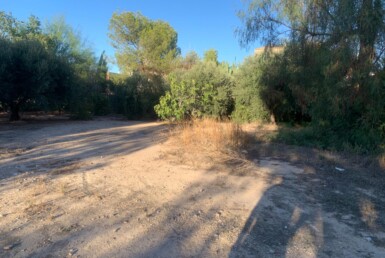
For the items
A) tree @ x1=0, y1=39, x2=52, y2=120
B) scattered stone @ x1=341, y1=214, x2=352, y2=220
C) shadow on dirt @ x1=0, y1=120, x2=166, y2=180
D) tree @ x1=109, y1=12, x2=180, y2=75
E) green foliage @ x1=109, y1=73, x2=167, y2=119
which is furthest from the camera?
tree @ x1=109, y1=12, x2=180, y2=75

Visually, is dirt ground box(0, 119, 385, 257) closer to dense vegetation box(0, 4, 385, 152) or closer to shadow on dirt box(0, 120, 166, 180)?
shadow on dirt box(0, 120, 166, 180)

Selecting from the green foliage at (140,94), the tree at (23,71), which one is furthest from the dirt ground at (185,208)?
the green foliage at (140,94)

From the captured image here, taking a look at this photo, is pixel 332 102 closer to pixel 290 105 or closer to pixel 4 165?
pixel 290 105

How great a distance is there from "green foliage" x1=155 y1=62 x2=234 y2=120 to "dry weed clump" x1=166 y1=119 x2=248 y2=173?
6.70m

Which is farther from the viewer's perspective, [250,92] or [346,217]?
[250,92]

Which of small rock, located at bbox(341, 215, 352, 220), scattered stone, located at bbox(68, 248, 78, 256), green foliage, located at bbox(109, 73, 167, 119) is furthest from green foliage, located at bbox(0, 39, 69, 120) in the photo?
small rock, located at bbox(341, 215, 352, 220)

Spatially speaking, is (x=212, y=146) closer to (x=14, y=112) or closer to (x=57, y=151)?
(x=57, y=151)

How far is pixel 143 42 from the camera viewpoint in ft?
100

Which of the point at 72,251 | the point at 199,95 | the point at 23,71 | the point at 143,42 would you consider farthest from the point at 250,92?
the point at 143,42

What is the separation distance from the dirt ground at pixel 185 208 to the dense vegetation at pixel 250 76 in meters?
2.33

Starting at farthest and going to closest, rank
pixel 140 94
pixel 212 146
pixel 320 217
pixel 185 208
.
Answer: pixel 140 94 → pixel 212 146 → pixel 185 208 → pixel 320 217

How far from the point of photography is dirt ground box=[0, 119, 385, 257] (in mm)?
3303

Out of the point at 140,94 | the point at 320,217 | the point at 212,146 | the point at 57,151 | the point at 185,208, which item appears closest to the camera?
the point at 320,217

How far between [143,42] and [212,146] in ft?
81.8
